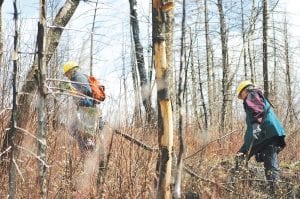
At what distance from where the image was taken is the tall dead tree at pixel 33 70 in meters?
4.24

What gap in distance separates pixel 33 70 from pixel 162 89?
2135mm

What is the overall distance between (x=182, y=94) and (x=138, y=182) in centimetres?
200

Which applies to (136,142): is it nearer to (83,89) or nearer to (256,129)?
(83,89)

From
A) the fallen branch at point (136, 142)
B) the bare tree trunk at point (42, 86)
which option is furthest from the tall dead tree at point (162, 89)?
the fallen branch at point (136, 142)

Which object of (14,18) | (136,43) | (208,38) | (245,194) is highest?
(208,38)

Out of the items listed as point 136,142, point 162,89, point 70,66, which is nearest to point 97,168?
point 136,142

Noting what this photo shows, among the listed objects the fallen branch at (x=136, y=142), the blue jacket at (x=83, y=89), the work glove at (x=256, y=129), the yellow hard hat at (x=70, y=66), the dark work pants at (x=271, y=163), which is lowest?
the dark work pants at (x=271, y=163)

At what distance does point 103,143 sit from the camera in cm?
388

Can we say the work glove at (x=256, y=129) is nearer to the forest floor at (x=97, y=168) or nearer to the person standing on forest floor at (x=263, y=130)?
the person standing on forest floor at (x=263, y=130)

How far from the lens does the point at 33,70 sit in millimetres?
4395

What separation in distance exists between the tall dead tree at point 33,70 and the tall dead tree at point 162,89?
1798 millimetres

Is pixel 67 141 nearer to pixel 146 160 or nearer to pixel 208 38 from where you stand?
pixel 146 160

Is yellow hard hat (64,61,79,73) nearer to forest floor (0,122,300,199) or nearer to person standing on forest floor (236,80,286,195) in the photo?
forest floor (0,122,300,199)

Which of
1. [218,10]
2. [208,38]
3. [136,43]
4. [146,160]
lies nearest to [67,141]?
[146,160]
